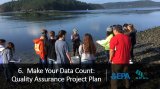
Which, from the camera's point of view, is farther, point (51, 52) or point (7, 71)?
point (7, 71)

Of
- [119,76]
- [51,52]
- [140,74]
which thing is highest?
[51,52]

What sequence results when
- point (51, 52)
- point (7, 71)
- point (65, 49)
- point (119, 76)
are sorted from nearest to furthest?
point (119, 76) < point (65, 49) < point (51, 52) < point (7, 71)

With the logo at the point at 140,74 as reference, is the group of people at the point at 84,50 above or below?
above

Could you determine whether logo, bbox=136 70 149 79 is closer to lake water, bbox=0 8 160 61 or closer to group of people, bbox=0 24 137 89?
group of people, bbox=0 24 137 89

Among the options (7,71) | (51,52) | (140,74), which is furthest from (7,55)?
(140,74)

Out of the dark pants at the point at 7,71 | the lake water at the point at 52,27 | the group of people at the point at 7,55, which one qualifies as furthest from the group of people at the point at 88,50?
the lake water at the point at 52,27

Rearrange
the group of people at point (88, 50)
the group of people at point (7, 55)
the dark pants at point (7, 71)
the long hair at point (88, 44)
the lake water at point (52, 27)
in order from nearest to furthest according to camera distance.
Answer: the group of people at point (88, 50)
the long hair at point (88, 44)
the group of people at point (7, 55)
the dark pants at point (7, 71)
the lake water at point (52, 27)

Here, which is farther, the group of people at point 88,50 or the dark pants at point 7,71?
the dark pants at point 7,71

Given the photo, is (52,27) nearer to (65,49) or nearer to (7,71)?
(7,71)

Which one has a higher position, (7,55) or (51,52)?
(51,52)

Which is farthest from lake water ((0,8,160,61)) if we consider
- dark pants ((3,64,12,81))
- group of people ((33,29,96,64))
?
group of people ((33,29,96,64))

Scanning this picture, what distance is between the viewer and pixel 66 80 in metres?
11.7

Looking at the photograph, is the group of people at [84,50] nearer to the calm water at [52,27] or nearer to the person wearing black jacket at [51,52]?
the person wearing black jacket at [51,52]

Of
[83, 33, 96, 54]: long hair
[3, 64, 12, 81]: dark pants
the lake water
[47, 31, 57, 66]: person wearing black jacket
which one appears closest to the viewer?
[83, 33, 96, 54]: long hair
